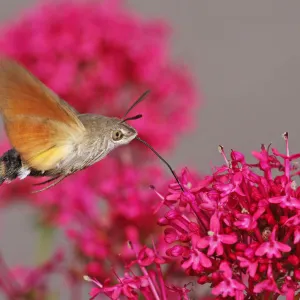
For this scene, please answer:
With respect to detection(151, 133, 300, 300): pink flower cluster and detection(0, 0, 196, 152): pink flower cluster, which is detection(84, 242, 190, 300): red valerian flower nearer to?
detection(151, 133, 300, 300): pink flower cluster

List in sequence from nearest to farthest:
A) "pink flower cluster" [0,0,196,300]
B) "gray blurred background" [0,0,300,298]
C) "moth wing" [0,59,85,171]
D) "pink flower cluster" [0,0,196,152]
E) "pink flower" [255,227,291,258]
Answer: "pink flower" [255,227,291,258], "moth wing" [0,59,85,171], "pink flower cluster" [0,0,196,300], "pink flower cluster" [0,0,196,152], "gray blurred background" [0,0,300,298]

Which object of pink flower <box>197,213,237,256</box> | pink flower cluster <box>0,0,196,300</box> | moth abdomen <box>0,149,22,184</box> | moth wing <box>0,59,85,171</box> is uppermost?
moth wing <box>0,59,85,171</box>

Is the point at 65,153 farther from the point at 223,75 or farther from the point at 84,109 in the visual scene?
the point at 223,75

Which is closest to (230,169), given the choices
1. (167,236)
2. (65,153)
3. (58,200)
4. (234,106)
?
(167,236)

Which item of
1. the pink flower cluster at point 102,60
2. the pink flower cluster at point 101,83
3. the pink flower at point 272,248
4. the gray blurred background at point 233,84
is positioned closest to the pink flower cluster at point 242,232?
the pink flower at point 272,248

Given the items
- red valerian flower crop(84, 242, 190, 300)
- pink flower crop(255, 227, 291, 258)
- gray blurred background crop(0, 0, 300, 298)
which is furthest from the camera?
gray blurred background crop(0, 0, 300, 298)

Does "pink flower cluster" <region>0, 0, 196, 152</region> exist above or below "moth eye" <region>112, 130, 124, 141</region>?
below


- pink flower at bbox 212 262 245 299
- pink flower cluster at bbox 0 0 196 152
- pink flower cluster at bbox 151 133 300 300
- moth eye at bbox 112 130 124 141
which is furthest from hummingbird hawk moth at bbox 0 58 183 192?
pink flower cluster at bbox 0 0 196 152
